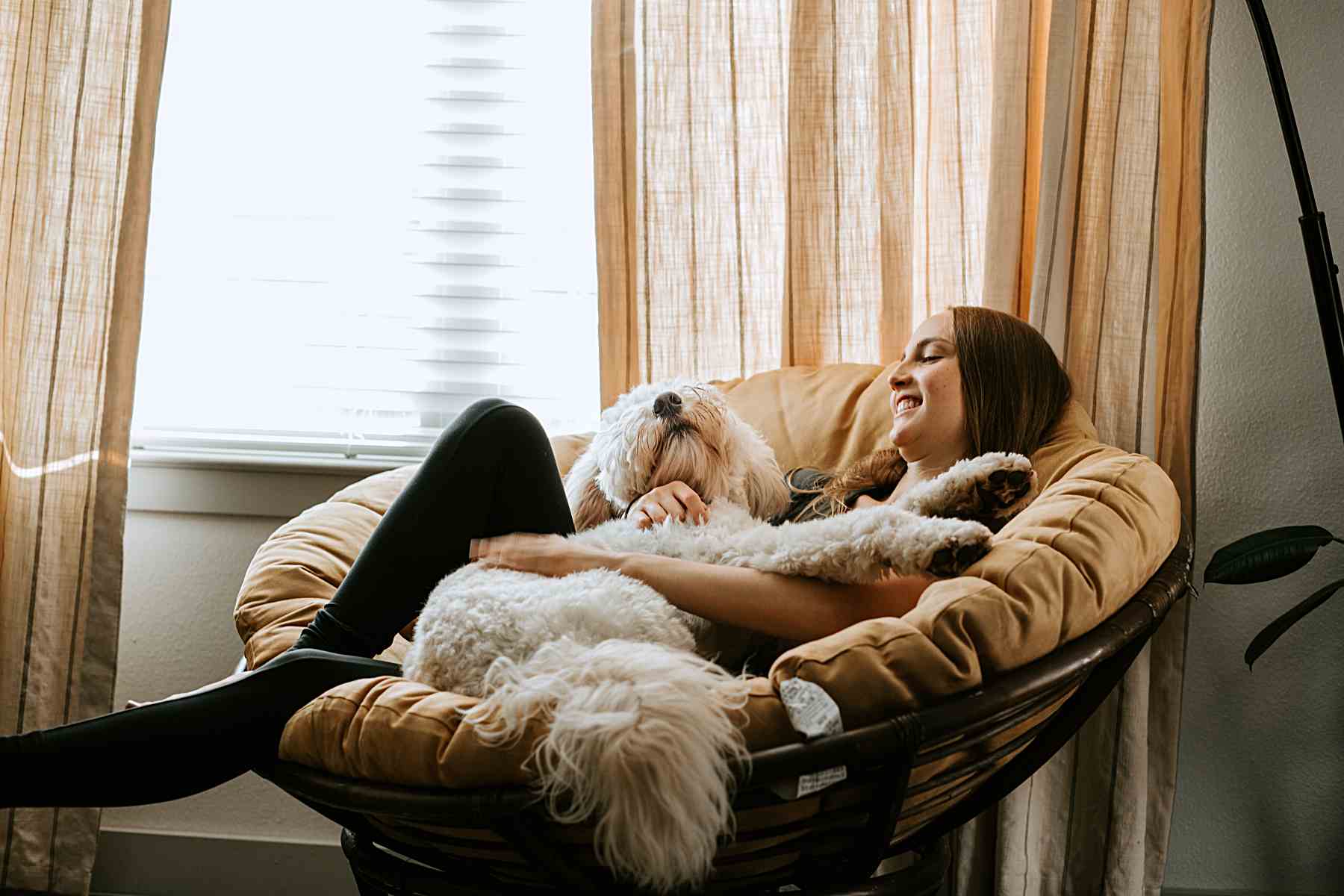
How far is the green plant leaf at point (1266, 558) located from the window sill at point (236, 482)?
1673mm

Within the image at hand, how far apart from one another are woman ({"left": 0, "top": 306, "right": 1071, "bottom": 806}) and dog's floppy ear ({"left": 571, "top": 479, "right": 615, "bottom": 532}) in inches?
3.6

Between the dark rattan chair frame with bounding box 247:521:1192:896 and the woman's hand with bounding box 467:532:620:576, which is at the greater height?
the woman's hand with bounding box 467:532:620:576

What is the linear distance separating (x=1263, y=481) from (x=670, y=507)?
1.36m

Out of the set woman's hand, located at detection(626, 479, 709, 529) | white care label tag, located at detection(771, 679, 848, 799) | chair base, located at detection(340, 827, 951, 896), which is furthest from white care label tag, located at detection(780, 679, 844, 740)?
woman's hand, located at detection(626, 479, 709, 529)

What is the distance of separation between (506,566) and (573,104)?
1.40m

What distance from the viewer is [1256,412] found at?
2107 mm

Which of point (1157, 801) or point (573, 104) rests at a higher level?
point (573, 104)

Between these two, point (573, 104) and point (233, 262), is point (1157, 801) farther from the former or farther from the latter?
point (233, 262)

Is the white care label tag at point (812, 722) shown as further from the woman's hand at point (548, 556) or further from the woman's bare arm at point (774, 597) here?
the woman's hand at point (548, 556)

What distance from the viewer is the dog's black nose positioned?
1559 millimetres

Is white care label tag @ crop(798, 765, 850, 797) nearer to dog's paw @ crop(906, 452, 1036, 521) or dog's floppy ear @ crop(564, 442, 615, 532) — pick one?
dog's paw @ crop(906, 452, 1036, 521)

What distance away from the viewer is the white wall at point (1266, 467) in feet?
6.85

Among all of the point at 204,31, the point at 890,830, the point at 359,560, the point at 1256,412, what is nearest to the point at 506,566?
the point at 359,560

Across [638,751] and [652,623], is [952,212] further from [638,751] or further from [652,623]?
[638,751]
